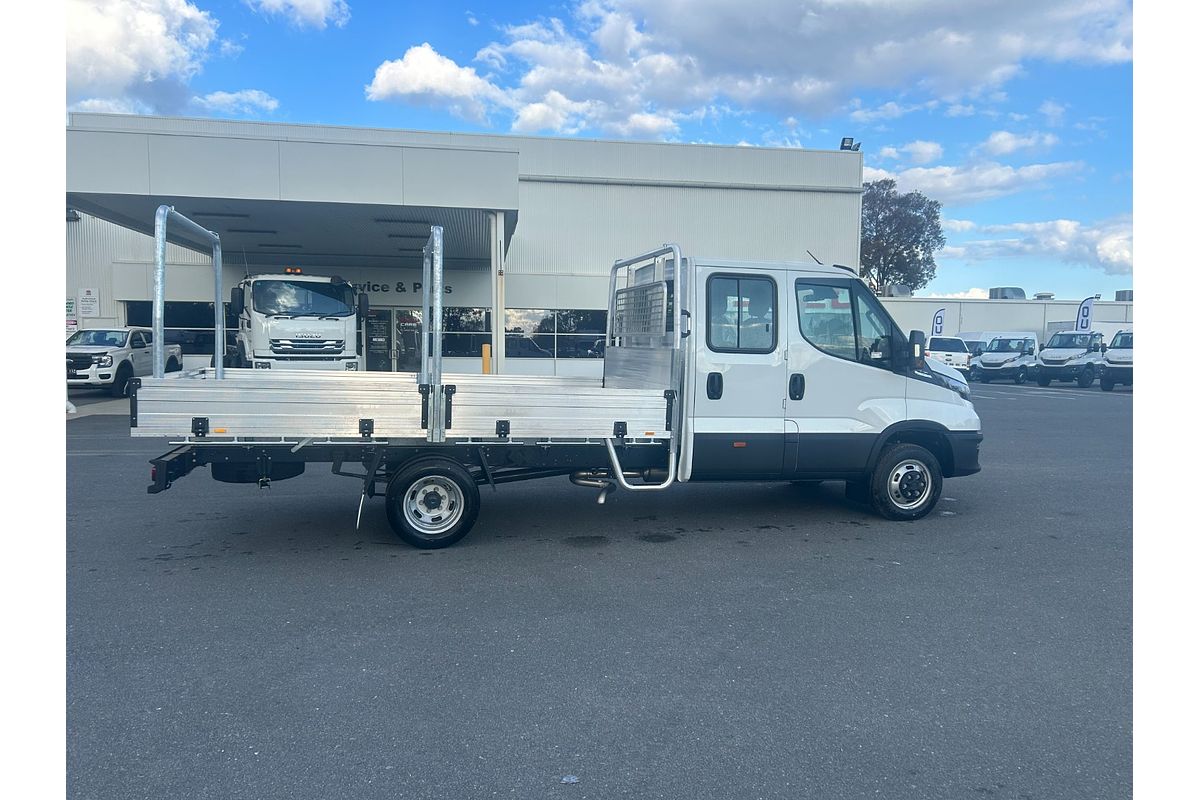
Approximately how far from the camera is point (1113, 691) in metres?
4.09

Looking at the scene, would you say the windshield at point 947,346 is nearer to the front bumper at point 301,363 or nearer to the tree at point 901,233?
the tree at point 901,233

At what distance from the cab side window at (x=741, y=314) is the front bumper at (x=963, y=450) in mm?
2093

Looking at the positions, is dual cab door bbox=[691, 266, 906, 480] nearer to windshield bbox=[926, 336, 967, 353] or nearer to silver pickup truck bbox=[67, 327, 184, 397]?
silver pickup truck bbox=[67, 327, 184, 397]

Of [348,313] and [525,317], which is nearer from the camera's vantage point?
[348,313]

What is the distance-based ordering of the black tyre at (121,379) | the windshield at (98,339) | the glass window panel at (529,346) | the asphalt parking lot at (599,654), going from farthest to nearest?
the glass window panel at (529,346) → the windshield at (98,339) → the black tyre at (121,379) → the asphalt parking lot at (599,654)

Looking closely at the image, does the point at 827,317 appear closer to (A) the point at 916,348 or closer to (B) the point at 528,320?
(A) the point at 916,348

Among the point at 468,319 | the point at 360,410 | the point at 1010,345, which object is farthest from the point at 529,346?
the point at 1010,345

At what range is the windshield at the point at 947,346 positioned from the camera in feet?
120

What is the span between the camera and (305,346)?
52.0 ft

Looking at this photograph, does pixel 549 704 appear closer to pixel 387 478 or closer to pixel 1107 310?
pixel 387 478

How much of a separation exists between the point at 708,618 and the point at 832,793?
193 cm

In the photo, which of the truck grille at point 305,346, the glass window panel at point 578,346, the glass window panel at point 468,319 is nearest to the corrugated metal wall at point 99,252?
the glass window panel at point 468,319

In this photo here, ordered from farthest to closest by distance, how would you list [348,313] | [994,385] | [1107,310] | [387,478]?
[1107,310], [994,385], [348,313], [387,478]

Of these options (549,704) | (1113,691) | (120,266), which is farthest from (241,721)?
(120,266)
